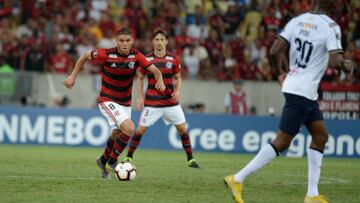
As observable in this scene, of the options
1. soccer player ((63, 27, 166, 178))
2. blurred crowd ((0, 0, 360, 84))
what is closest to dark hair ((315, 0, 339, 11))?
soccer player ((63, 27, 166, 178))

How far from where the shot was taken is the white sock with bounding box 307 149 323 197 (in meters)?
10.2

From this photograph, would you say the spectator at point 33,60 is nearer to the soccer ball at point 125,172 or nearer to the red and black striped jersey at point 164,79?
the red and black striped jersey at point 164,79

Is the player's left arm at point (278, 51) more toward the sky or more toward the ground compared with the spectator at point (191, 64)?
more toward the sky

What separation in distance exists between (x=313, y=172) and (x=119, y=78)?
12.8ft

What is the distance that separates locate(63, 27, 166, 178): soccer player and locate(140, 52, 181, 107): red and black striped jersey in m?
3.10

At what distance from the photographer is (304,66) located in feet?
33.0

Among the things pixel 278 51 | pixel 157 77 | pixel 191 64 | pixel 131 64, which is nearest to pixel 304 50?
pixel 278 51

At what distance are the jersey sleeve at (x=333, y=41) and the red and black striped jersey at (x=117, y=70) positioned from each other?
378 centimetres

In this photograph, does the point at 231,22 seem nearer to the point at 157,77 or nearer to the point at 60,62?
the point at 60,62

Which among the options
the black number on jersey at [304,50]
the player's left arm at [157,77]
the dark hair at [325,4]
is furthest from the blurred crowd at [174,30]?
the black number on jersey at [304,50]

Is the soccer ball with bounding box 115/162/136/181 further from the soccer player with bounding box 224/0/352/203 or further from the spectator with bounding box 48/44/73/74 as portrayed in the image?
the spectator with bounding box 48/44/73/74

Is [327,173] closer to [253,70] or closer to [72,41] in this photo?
[253,70]

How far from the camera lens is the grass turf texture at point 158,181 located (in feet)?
35.4

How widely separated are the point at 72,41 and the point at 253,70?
5525 mm
